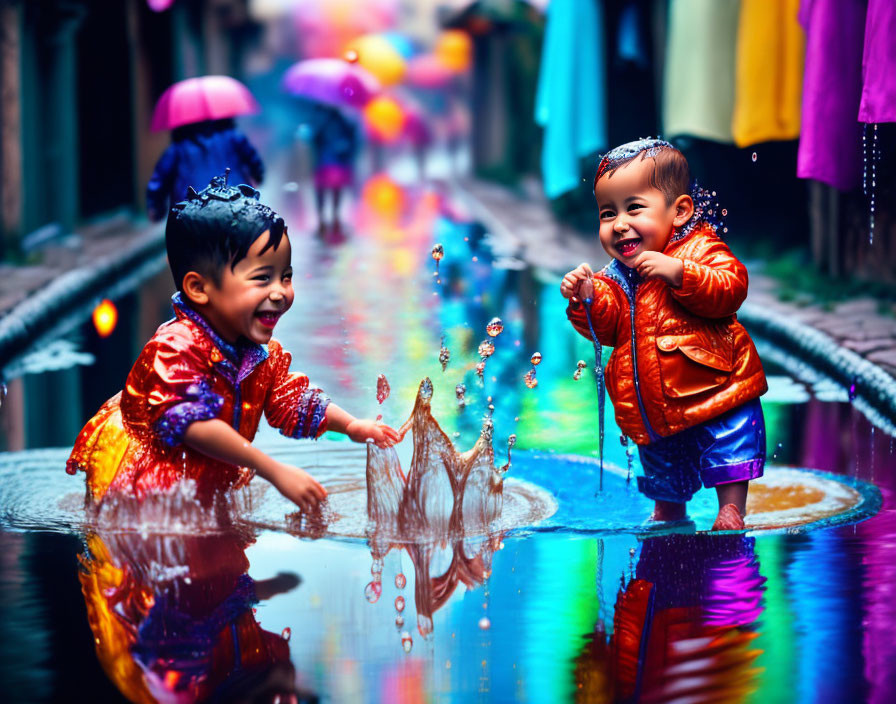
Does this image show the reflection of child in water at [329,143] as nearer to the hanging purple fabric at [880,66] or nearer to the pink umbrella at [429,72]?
the hanging purple fabric at [880,66]

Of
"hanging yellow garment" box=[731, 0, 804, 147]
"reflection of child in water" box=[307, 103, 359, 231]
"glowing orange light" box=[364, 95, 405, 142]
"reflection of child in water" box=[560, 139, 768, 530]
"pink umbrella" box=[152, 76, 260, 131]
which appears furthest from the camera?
"glowing orange light" box=[364, 95, 405, 142]

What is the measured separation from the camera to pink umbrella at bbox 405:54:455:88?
3275 centimetres

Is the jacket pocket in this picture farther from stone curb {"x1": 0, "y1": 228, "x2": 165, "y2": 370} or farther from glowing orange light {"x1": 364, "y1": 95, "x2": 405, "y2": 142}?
glowing orange light {"x1": 364, "y1": 95, "x2": 405, "y2": 142}

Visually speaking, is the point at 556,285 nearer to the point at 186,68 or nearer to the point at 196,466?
the point at 196,466

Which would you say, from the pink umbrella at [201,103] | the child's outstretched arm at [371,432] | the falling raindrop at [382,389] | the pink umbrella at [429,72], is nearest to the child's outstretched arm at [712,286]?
the child's outstretched arm at [371,432]

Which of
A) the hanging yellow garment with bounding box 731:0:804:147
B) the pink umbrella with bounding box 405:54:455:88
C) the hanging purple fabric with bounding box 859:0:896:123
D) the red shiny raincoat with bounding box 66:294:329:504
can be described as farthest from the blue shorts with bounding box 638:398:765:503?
the pink umbrella with bounding box 405:54:455:88

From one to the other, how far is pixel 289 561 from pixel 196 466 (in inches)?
19.7

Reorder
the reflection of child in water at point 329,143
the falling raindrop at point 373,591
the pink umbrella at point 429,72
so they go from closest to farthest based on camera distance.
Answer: the falling raindrop at point 373,591, the reflection of child in water at point 329,143, the pink umbrella at point 429,72

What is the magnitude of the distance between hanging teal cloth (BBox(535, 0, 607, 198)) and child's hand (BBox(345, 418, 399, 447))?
6887mm

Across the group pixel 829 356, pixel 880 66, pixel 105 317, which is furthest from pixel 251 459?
pixel 105 317

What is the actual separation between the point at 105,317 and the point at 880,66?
17.1 feet

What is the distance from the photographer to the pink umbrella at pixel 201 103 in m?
7.75

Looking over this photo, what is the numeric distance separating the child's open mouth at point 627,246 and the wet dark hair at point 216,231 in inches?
38.6

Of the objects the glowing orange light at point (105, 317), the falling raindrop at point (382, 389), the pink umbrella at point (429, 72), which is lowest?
the glowing orange light at point (105, 317)
